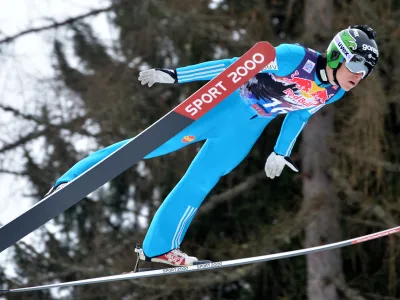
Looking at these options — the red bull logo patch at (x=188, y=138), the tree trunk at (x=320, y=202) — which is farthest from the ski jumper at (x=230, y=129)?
the tree trunk at (x=320, y=202)

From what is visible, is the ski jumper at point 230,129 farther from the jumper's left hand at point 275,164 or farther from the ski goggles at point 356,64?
the ski goggles at point 356,64

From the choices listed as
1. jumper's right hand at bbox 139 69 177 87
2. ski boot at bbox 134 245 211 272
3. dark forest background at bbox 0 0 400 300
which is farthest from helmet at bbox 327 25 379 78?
dark forest background at bbox 0 0 400 300

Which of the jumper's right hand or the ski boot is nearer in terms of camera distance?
the jumper's right hand

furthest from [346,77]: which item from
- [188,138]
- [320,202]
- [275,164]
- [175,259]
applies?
[320,202]

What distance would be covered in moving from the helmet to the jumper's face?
19mm

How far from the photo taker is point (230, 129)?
377 cm

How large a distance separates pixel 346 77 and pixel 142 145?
0.93 metres

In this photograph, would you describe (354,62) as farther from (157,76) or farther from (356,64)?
(157,76)

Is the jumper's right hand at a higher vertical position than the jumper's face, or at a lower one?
higher

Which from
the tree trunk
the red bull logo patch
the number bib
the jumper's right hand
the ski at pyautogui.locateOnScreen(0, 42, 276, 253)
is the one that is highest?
the tree trunk

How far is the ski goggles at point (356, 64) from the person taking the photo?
11.5ft

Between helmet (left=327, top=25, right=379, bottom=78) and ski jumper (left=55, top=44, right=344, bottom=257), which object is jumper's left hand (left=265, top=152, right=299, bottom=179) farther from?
helmet (left=327, top=25, right=379, bottom=78)

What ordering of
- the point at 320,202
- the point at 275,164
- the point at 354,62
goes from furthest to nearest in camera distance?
1. the point at 320,202
2. the point at 275,164
3. the point at 354,62

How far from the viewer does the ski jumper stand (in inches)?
143
